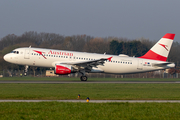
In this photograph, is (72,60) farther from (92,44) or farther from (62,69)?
(92,44)

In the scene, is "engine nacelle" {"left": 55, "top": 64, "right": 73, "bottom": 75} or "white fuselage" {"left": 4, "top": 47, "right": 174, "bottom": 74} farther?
"white fuselage" {"left": 4, "top": 47, "right": 174, "bottom": 74}

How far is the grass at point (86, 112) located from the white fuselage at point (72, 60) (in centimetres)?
2389

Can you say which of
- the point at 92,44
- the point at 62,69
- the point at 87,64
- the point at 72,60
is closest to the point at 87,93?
the point at 62,69

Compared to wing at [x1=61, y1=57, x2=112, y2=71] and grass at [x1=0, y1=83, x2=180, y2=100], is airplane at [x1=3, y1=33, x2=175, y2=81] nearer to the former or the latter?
wing at [x1=61, y1=57, x2=112, y2=71]

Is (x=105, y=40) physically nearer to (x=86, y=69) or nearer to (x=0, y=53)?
(x=0, y=53)

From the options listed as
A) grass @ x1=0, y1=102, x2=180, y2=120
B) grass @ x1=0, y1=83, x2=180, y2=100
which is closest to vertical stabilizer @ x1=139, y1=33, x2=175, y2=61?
grass @ x1=0, y1=83, x2=180, y2=100

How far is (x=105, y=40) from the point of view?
4065 inches

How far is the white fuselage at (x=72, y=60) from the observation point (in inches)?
1513

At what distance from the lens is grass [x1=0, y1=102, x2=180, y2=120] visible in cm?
1175

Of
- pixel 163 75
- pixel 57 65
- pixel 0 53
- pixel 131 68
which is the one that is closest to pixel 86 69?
pixel 57 65

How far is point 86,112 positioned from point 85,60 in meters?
27.3

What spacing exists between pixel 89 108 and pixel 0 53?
61203 mm

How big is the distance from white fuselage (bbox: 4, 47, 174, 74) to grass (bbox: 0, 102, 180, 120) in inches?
940

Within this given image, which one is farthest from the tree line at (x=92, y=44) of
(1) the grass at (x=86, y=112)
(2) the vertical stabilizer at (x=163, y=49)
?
(1) the grass at (x=86, y=112)
